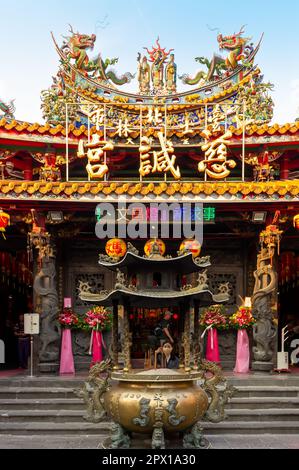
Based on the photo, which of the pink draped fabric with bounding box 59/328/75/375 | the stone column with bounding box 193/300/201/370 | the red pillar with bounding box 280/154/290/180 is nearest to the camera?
the stone column with bounding box 193/300/201/370

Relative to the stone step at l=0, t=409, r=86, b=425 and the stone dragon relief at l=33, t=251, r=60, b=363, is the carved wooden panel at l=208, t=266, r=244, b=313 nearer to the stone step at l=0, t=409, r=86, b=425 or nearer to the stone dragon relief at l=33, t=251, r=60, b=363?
the stone dragon relief at l=33, t=251, r=60, b=363

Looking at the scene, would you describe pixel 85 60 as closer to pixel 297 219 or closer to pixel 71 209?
pixel 71 209

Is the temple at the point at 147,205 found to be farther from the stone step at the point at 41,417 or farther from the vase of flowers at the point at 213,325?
the stone step at the point at 41,417

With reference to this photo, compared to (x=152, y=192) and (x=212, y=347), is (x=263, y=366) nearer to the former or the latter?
(x=212, y=347)

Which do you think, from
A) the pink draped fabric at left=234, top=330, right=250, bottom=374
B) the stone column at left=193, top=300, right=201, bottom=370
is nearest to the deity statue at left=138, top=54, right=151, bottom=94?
the pink draped fabric at left=234, top=330, right=250, bottom=374

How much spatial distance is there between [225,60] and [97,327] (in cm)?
903

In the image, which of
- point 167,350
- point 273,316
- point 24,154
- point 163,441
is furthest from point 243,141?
point 163,441

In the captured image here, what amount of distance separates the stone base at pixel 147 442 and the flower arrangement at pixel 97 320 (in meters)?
3.79

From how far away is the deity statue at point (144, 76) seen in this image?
17234 millimetres

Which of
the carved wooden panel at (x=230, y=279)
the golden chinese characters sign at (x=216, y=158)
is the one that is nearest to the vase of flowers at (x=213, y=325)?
the carved wooden panel at (x=230, y=279)

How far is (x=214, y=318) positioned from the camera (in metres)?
11.8

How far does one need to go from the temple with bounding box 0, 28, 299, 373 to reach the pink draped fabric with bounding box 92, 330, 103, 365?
1.55 ft

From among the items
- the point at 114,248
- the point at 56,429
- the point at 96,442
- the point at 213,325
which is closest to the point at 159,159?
the point at 114,248

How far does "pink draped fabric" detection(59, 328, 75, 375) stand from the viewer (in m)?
11.4
